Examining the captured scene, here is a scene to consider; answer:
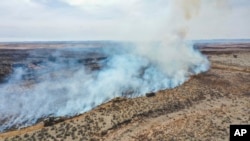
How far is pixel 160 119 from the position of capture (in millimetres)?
24641

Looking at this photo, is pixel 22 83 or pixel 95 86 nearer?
pixel 95 86

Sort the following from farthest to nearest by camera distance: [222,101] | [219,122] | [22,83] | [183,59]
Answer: [183,59] < [22,83] < [222,101] < [219,122]

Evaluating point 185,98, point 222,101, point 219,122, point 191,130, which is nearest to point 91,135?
point 191,130

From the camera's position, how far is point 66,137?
20.7m

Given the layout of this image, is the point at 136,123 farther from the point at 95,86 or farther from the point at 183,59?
the point at 183,59

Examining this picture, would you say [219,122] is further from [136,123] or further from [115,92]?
[115,92]

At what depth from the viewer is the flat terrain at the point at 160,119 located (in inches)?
822

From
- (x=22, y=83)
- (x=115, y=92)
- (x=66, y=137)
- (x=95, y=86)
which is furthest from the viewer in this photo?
(x=22, y=83)

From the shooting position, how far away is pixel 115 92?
105 feet

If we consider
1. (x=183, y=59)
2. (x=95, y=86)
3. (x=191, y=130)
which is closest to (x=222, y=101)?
(x=191, y=130)

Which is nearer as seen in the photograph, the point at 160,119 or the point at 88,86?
the point at 160,119

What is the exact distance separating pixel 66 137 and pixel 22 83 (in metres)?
23.0

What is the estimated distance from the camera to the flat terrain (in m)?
20.9

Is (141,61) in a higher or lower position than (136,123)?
higher
